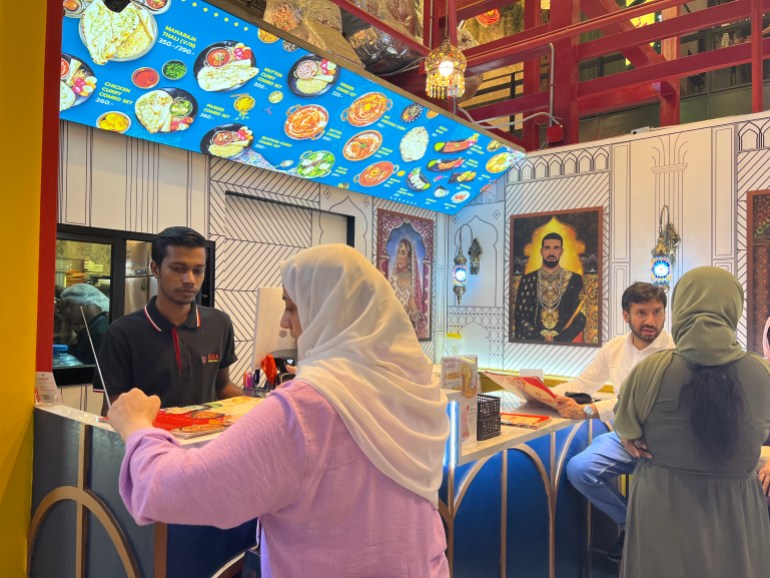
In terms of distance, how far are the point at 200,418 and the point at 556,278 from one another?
491 centimetres

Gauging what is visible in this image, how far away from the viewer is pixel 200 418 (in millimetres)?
1983

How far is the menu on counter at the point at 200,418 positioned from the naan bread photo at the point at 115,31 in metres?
2.34

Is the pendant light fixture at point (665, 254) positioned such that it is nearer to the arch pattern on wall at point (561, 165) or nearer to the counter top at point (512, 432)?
the arch pattern on wall at point (561, 165)

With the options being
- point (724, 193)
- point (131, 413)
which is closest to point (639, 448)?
point (131, 413)

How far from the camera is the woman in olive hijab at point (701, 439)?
2016 mm

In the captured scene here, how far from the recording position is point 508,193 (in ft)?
21.9

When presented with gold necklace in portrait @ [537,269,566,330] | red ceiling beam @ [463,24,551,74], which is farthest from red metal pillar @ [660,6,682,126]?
gold necklace in portrait @ [537,269,566,330]

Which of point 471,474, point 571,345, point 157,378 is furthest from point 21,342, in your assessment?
point 571,345

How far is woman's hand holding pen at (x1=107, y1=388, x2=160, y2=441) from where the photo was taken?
130 centimetres

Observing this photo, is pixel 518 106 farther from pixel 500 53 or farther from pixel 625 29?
pixel 500 53

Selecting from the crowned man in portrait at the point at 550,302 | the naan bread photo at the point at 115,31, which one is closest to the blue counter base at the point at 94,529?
the naan bread photo at the point at 115,31

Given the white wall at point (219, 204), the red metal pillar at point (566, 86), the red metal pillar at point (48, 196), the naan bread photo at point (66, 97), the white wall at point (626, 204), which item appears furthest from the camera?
the red metal pillar at point (566, 86)

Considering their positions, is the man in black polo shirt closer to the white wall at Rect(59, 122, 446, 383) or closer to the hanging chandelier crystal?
the white wall at Rect(59, 122, 446, 383)

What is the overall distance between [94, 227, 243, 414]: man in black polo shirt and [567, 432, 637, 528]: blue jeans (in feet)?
6.08
